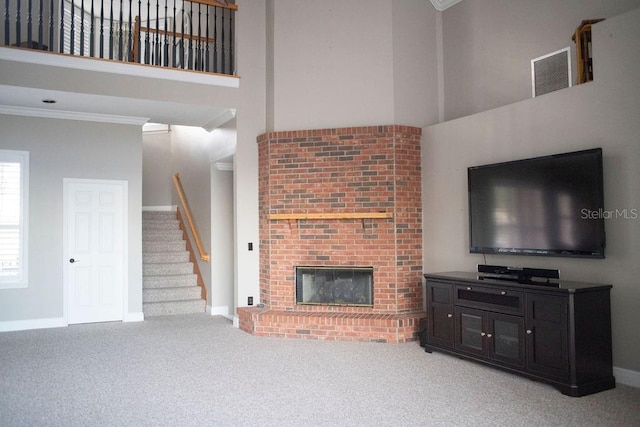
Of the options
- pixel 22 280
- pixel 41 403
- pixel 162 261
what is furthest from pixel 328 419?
pixel 162 261

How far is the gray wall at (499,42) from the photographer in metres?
5.50

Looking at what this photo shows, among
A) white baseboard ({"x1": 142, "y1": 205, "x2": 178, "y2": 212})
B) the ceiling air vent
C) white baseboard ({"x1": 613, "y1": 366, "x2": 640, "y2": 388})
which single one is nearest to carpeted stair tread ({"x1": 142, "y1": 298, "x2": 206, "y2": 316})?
white baseboard ({"x1": 142, "y1": 205, "x2": 178, "y2": 212})

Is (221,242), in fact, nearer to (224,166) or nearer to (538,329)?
(224,166)

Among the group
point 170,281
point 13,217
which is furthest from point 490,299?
point 13,217

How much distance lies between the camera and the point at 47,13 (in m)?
7.58

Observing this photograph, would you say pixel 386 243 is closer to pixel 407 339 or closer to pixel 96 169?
pixel 407 339

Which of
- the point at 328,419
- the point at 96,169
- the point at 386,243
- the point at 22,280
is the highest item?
the point at 96,169

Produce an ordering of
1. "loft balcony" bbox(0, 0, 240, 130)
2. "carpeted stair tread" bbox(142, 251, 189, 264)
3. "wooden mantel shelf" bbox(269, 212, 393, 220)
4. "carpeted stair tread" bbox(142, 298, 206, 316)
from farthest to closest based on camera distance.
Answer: "carpeted stair tread" bbox(142, 251, 189, 264) → "carpeted stair tread" bbox(142, 298, 206, 316) → "wooden mantel shelf" bbox(269, 212, 393, 220) → "loft balcony" bbox(0, 0, 240, 130)

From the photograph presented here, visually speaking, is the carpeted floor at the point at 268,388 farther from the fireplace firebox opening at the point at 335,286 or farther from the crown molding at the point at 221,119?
the crown molding at the point at 221,119

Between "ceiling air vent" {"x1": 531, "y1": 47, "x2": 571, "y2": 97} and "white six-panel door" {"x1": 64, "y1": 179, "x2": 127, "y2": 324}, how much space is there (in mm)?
5403

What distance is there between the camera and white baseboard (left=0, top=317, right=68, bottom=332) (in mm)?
6738

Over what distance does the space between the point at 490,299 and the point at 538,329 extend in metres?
0.55

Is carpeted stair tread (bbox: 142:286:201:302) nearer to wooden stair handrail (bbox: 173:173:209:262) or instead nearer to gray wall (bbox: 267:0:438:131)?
wooden stair handrail (bbox: 173:173:209:262)

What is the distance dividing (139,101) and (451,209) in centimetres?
389
